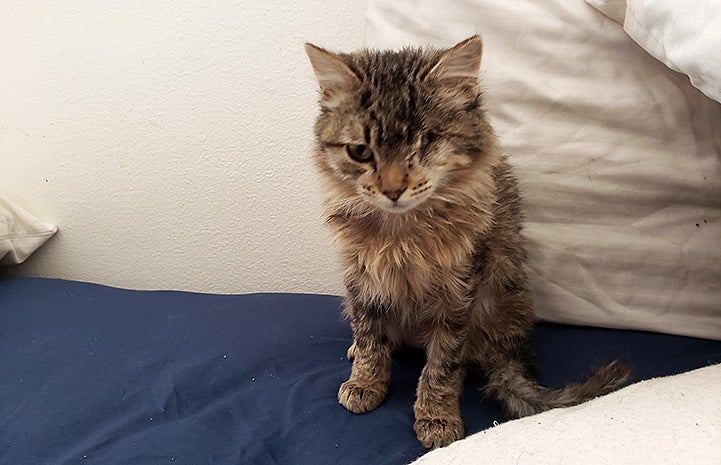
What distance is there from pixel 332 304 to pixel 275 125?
46 cm

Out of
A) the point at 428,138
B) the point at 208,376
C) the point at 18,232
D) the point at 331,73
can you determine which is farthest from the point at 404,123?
the point at 18,232

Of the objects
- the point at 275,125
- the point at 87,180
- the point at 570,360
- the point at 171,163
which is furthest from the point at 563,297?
the point at 87,180

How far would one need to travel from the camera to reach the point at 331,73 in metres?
0.95

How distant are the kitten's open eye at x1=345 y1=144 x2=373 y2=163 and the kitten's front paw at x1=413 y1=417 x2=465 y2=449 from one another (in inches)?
17.0

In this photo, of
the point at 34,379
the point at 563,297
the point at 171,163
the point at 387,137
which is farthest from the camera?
the point at 171,163

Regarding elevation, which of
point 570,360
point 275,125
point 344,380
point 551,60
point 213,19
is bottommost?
A: point 570,360

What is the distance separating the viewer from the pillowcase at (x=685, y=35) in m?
0.82

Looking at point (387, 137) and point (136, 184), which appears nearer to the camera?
point (387, 137)

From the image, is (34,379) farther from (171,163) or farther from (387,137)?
(387,137)

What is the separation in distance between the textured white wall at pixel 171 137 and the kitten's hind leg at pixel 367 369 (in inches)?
20.3

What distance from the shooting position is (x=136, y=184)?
5.26 ft

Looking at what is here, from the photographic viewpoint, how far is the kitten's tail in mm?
953

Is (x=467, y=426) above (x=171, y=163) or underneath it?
underneath

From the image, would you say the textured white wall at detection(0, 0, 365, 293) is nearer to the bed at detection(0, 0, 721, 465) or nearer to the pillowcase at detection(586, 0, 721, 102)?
the bed at detection(0, 0, 721, 465)
